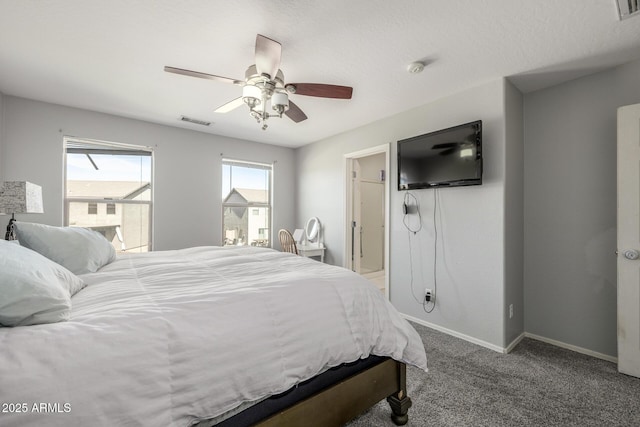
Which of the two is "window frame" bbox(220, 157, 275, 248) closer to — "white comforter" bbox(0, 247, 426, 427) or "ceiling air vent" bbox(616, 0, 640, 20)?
"white comforter" bbox(0, 247, 426, 427)

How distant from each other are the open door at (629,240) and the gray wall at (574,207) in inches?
9.6

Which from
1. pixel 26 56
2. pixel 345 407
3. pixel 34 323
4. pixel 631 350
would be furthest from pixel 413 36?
pixel 26 56

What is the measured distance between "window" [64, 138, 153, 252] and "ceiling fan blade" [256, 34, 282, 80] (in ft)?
8.98

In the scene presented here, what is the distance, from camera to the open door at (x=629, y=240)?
203 cm

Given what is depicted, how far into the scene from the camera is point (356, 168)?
4270 millimetres

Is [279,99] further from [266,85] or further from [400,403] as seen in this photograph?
[400,403]

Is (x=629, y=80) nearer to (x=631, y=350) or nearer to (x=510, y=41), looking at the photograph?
(x=510, y=41)

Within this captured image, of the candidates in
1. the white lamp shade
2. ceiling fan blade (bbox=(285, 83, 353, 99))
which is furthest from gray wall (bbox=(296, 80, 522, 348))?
the white lamp shade

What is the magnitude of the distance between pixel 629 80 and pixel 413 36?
1.89m

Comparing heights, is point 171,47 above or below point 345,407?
above

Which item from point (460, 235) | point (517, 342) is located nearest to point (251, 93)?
point (460, 235)

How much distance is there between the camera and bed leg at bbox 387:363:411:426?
5.17 feet

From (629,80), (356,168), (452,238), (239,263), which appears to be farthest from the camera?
(356,168)

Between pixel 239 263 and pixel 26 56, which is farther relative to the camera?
pixel 26 56
